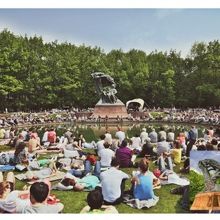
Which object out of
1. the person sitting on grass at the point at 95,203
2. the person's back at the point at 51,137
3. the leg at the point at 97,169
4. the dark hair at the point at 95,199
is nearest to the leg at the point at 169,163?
the leg at the point at 97,169

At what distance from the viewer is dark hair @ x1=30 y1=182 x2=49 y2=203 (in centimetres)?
733

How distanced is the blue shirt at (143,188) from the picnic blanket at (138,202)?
90 millimetres

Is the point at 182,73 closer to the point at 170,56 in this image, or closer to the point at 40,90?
the point at 170,56

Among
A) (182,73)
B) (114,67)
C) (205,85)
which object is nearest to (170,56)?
(182,73)

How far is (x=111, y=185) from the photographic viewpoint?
8.91m

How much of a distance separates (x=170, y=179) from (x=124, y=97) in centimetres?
3929

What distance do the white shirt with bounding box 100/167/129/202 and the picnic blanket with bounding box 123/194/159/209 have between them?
25cm

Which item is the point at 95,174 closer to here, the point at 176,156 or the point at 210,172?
the point at 210,172

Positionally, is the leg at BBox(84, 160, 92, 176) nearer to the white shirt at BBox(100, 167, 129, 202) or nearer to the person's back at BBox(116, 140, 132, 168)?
the person's back at BBox(116, 140, 132, 168)

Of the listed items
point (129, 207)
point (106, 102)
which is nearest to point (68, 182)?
point (129, 207)

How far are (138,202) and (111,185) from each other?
64cm

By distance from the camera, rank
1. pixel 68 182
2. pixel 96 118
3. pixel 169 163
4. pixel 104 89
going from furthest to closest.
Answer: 1. pixel 104 89
2. pixel 96 118
3. pixel 169 163
4. pixel 68 182
